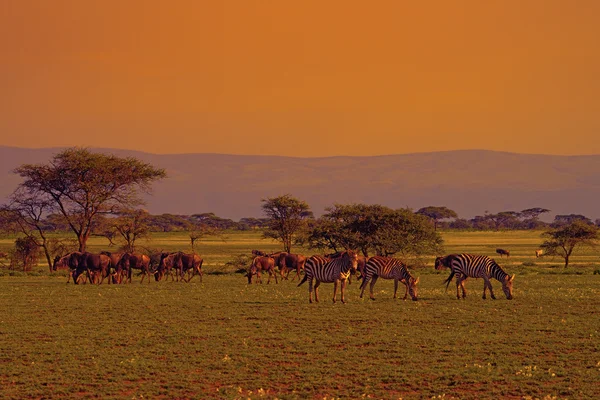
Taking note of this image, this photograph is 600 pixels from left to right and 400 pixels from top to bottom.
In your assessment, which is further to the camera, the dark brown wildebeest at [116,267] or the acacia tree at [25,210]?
the acacia tree at [25,210]

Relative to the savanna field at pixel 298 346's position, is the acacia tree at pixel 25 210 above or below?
above

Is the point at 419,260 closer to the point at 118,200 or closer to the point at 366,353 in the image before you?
the point at 118,200

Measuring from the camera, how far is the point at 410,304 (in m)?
30.7

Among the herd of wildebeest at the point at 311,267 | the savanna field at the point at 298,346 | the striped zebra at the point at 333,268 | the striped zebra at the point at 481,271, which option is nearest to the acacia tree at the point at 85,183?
the herd of wildebeest at the point at 311,267

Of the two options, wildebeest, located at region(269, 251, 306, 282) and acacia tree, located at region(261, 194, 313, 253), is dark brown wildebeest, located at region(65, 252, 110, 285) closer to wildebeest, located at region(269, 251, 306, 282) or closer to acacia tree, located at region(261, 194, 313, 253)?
wildebeest, located at region(269, 251, 306, 282)

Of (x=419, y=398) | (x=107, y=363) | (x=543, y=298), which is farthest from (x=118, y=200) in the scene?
(x=419, y=398)

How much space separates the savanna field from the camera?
16484 mm

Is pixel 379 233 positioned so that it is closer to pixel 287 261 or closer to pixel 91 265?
Answer: pixel 287 261

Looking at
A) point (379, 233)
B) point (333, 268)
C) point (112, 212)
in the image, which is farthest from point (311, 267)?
point (112, 212)

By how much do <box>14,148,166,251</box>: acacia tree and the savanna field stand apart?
82.8 feet

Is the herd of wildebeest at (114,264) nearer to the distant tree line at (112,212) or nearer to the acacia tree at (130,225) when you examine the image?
the distant tree line at (112,212)

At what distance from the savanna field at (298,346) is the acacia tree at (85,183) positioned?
25.3 m

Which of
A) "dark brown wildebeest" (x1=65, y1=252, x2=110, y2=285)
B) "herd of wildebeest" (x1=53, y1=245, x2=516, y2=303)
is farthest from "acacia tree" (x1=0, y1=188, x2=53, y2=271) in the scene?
"dark brown wildebeest" (x1=65, y1=252, x2=110, y2=285)

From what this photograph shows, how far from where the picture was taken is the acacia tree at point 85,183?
5978 centimetres
